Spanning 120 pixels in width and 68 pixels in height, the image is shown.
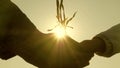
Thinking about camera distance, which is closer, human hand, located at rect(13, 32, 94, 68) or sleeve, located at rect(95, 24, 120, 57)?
human hand, located at rect(13, 32, 94, 68)

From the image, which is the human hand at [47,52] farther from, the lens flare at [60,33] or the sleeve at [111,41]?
the sleeve at [111,41]

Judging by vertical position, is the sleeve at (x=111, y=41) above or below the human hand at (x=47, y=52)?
below

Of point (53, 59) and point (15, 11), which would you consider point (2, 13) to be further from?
point (53, 59)

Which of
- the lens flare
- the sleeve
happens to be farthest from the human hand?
the sleeve

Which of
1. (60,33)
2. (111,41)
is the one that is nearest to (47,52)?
(60,33)

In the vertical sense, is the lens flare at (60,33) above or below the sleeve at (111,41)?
above

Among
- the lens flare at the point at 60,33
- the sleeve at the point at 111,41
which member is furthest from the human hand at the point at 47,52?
the sleeve at the point at 111,41

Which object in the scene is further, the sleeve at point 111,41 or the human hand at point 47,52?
the sleeve at point 111,41

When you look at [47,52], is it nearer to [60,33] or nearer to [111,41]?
[60,33]

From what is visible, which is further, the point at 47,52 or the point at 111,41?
the point at 111,41

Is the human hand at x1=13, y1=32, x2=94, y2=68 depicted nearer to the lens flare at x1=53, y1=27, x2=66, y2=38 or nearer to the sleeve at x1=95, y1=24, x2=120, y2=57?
the lens flare at x1=53, y1=27, x2=66, y2=38

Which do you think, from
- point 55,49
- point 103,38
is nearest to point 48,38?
point 55,49
